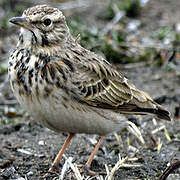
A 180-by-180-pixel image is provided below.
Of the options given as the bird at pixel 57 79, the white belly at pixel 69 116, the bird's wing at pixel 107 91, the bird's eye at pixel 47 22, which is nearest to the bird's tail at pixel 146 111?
the bird's wing at pixel 107 91

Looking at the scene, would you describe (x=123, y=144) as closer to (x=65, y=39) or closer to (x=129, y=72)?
(x=65, y=39)

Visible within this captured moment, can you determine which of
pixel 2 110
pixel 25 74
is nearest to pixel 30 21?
pixel 25 74

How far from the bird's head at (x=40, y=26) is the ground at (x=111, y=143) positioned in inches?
53.7

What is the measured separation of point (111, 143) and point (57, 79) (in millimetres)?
1857

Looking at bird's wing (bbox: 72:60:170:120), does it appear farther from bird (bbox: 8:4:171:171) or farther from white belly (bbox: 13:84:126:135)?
white belly (bbox: 13:84:126:135)

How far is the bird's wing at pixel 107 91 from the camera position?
19.8 ft

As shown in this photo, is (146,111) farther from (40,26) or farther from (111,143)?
(40,26)

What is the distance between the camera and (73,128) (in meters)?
5.96

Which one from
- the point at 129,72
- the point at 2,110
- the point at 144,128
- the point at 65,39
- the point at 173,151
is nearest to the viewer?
the point at 65,39

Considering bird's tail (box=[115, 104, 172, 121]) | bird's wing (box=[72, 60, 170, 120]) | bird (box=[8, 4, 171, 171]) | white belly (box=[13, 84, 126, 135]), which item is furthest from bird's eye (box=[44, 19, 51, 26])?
bird's tail (box=[115, 104, 172, 121])

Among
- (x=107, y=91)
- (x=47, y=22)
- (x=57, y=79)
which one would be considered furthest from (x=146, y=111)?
(x=47, y=22)

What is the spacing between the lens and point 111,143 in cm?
726

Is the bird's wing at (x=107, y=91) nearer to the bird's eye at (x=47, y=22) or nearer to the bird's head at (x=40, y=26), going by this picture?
the bird's head at (x=40, y=26)

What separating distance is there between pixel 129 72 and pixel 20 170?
3.64 metres
